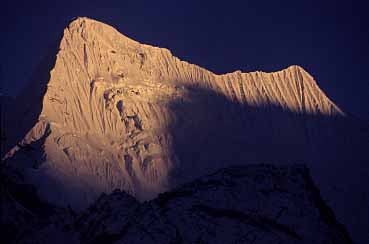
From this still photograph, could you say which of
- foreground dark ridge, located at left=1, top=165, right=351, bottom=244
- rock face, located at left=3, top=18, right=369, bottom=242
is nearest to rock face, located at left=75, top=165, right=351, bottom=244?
foreground dark ridge, located at left=1, top=165, right=351, bottom=244

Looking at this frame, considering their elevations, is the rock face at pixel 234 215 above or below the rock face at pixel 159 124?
above

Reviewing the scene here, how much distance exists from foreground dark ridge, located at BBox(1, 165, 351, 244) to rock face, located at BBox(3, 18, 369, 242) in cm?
6860

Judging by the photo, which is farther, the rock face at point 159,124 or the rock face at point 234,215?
the rock face at point 159,124

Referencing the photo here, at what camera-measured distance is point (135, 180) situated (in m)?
115

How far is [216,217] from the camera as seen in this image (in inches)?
690

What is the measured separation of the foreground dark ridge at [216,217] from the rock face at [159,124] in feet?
225

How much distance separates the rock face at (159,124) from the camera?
354 feet

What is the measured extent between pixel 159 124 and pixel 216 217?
366 feet

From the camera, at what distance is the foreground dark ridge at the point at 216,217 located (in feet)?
56.0

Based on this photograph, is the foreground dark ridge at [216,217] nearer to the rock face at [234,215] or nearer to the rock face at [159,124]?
the rock face at [234,215]

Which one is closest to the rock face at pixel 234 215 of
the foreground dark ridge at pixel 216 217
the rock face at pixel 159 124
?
the foreground dark ridge at pixel 216 217

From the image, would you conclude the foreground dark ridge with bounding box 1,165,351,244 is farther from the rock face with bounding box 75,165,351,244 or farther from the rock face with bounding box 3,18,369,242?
the rock face with bounding box 3,18,369,242

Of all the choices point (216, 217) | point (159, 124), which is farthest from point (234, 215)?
point (159, 124)

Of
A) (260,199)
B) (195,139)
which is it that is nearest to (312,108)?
(195,139)
